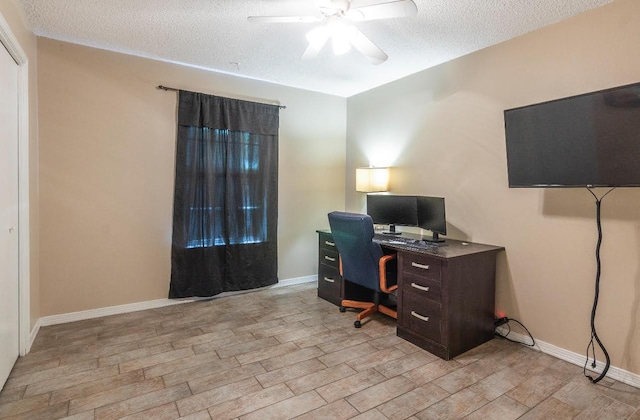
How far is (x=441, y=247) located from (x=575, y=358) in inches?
45.5

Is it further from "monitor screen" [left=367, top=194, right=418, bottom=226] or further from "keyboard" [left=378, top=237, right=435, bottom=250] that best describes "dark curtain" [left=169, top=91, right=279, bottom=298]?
"keyboard" [left=378, top=237, right=435, bottom=250]

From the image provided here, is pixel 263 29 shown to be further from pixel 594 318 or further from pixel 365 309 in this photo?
pixel 594 318

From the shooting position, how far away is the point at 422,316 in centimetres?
257

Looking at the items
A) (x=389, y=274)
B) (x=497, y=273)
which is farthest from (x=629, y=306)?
(x=389, y=274)

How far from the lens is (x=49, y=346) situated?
8.27ft

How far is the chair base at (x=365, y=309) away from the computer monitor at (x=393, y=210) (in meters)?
0.78

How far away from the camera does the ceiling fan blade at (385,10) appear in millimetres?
1807

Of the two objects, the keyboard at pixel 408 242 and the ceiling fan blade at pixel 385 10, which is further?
the keyboard at pixel 408 242

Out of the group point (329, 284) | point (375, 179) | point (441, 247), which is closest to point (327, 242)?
point (329, 284)

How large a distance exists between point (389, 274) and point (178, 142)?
2415 mm

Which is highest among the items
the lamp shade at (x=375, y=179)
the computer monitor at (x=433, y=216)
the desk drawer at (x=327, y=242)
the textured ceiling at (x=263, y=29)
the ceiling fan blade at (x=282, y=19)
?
the textured ceiling at (x=263, y=29)

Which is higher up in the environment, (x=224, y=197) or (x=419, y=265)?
(x=224, y=197)

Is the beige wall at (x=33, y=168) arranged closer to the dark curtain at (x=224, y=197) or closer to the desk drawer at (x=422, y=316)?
the dark curtain at (x=224, y=197)

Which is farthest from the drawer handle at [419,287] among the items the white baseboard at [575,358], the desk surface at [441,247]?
the white baseboard at [575,358]
